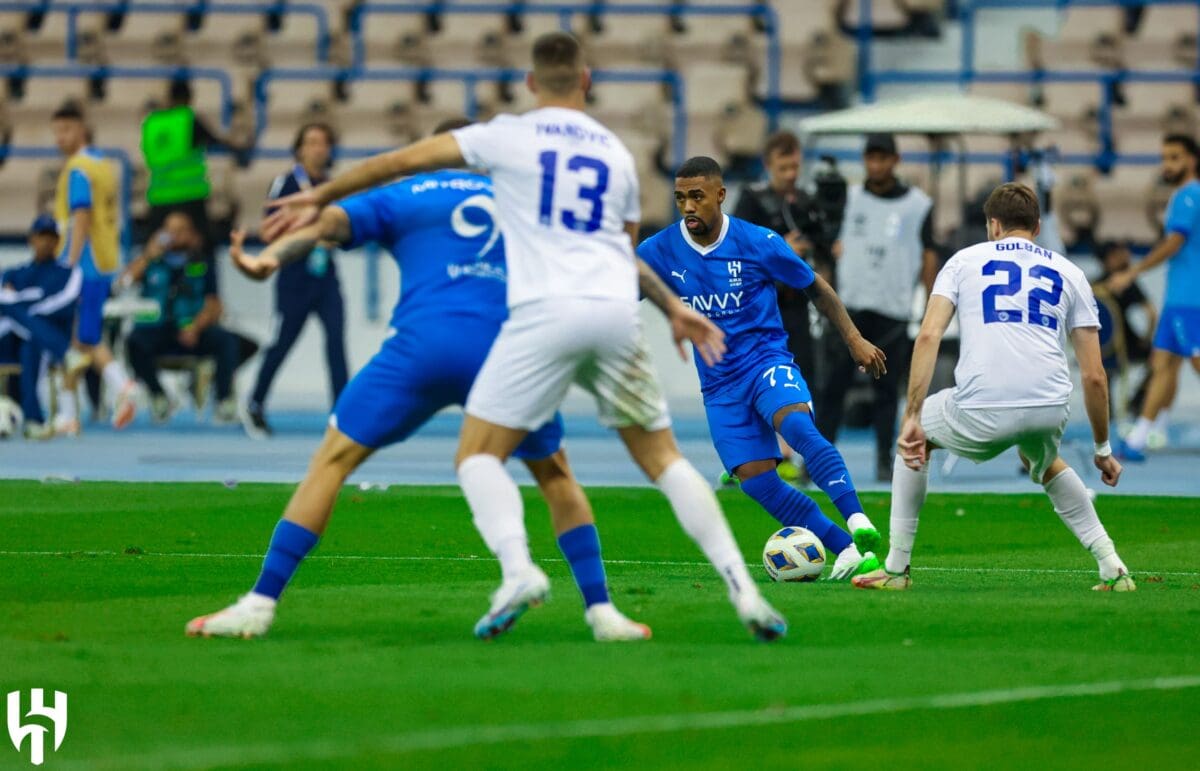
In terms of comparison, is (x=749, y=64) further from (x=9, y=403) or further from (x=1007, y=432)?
(x=1007, y=432)

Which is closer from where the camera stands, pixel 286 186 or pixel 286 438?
pixel 286 186

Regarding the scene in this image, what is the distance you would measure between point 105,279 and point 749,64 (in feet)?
27.7

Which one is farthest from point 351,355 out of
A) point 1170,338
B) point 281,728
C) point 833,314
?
point 281,728

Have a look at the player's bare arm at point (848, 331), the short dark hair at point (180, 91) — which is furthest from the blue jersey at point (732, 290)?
the short dark hair at point (180, 91)

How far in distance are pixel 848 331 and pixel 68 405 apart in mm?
12416

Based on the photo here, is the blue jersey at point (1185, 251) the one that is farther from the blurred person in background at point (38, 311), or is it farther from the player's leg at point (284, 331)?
the blurred person in background at point (38, 311)

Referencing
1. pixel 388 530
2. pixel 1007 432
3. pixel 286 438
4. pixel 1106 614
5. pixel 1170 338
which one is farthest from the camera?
pixel 286 438

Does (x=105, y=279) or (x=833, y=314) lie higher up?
(x=833, y=314)

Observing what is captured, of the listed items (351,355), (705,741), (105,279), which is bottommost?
(351,355)

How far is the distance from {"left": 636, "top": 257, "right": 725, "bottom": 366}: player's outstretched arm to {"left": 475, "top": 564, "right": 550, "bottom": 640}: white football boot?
0.90m

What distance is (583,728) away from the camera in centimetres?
623

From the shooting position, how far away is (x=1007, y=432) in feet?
31.6

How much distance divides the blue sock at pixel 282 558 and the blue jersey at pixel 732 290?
11.3ft

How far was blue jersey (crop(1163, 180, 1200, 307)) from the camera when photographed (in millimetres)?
18484
